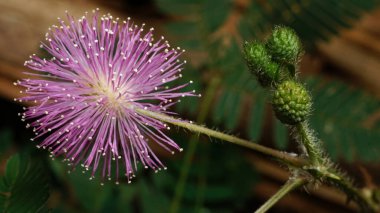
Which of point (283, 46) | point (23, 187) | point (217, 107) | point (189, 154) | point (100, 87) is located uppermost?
point (217, 107)

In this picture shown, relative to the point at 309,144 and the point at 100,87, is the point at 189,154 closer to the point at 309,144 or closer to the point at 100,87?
the point at 100,87

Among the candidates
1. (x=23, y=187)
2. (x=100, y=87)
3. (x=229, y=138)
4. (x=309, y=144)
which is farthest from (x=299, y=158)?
(x=23, y=187)

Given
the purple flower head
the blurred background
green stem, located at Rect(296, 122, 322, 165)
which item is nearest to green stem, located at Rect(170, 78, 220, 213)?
the blurred background

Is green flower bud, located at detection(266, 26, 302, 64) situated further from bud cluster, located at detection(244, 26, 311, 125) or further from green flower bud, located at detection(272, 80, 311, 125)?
green flower bud, located at detection(272, 80, 311, 125)

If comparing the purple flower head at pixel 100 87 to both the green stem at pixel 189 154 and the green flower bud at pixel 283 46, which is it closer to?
the green flower bud at pixel 283 46

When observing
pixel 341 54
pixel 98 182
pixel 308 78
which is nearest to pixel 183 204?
pixel 98 182

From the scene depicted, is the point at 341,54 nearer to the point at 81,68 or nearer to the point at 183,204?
the point at 183,204

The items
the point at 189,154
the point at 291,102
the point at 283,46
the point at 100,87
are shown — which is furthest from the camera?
the point at 189,154
